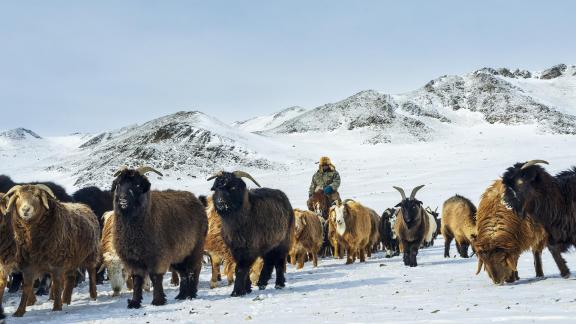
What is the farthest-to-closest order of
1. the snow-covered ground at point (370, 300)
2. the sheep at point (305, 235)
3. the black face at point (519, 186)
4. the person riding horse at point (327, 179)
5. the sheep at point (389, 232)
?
the sheep at point (389, 232), the person riding horse at point (327, 179), the sheep at point (305, 235), the black face at point (519, 186), the snow-covered ground at point (370, 300)

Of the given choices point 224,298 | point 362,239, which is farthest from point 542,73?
point 224,298

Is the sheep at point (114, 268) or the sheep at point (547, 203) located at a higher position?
the sheep at point (547, 203)

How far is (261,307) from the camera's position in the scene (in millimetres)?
7504

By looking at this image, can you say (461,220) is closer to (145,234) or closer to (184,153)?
(145,234)

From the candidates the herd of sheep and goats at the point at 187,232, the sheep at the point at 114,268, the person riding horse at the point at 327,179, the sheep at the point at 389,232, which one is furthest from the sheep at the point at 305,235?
the sheep at the point at 114,268

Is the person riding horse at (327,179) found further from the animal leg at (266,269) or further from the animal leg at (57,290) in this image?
the animal leg at (57,290)

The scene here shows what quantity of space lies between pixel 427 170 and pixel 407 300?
132 feet

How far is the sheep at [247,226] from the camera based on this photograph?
9.57m

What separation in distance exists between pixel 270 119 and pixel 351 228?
13106 cm

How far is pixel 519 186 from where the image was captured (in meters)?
8.04

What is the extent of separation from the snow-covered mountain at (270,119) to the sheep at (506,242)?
408 feet

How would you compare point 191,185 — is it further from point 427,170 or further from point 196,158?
point 427,170

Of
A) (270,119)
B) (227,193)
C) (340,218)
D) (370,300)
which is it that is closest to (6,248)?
(227,193)

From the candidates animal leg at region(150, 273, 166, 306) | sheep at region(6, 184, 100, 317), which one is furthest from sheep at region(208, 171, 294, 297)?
sheep at region(6, 184, 100, 317)
